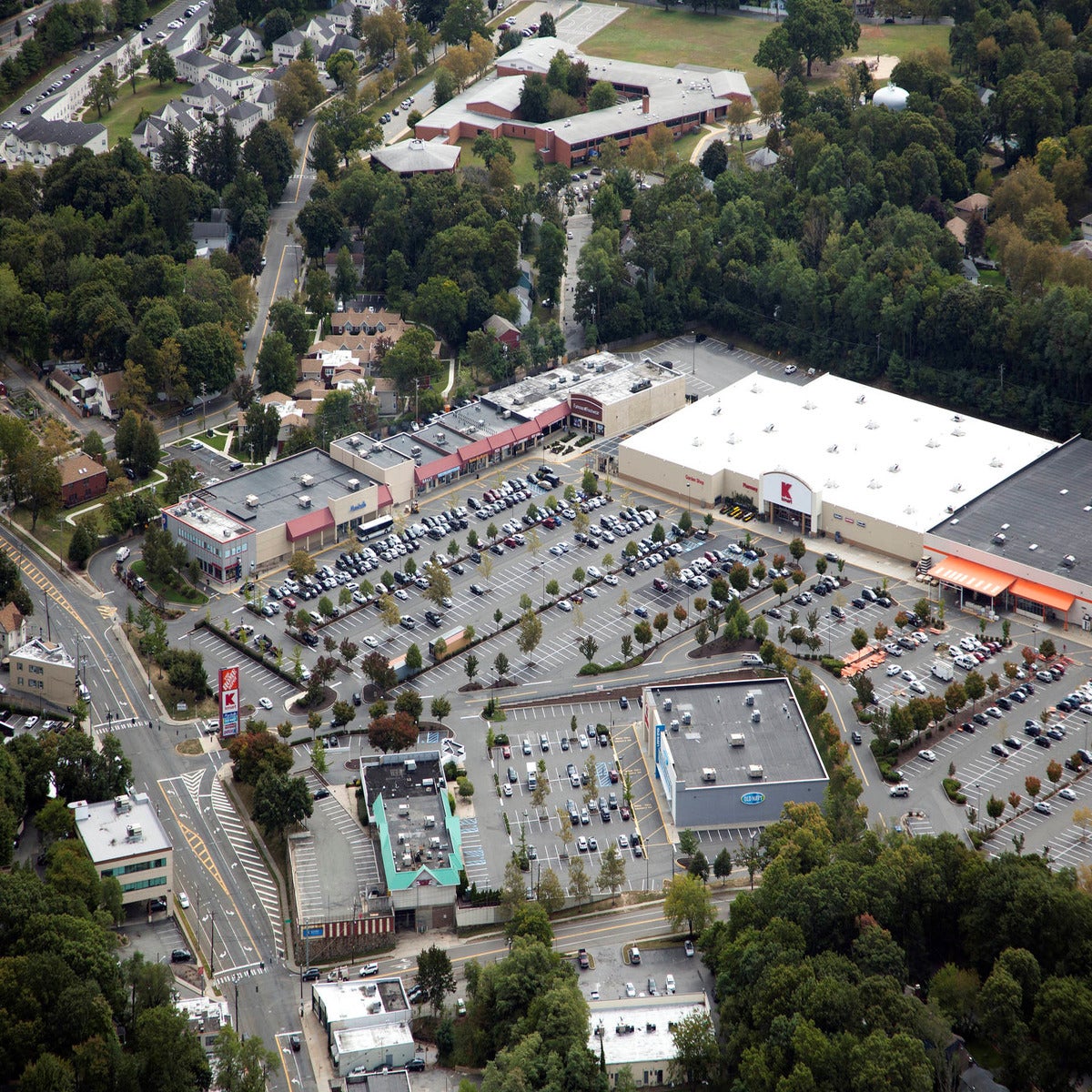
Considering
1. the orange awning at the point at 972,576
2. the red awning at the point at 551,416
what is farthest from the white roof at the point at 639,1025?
the red awning at the point at 551,416

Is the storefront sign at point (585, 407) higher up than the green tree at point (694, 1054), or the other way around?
the green tree at point (694, 1054)

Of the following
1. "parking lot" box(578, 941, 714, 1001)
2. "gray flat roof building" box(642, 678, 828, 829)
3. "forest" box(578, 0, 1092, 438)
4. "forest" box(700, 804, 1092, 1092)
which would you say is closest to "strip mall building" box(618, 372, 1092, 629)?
"forest" box(578, 0, 1092, 438)

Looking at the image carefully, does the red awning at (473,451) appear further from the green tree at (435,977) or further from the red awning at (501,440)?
the green tree at (435,977)

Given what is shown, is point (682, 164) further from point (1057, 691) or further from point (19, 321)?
point (1057, 691)

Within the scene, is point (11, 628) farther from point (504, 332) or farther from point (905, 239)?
point (905, 239)

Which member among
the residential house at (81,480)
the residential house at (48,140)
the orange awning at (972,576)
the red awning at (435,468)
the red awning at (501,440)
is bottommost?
the orange awning at (972,576)

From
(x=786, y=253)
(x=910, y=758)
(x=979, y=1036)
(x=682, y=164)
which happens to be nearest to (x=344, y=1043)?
(x=979, y=1036)
